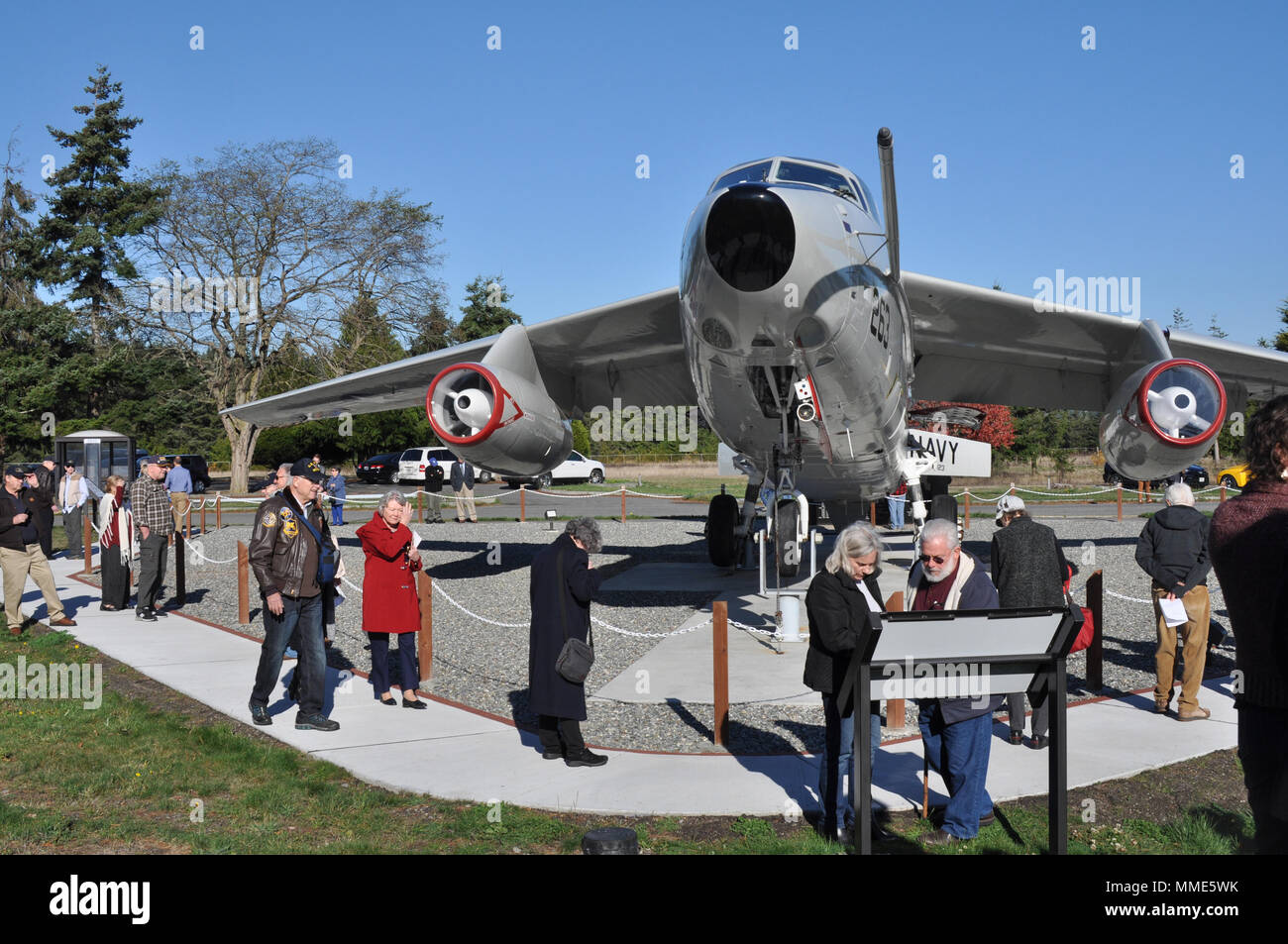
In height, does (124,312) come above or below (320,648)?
above

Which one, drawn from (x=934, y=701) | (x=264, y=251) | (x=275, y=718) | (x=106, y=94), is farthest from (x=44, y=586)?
(x=106, y=94)

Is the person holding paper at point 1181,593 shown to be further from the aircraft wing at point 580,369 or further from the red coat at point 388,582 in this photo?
A: the aircraft wing at point 580,369

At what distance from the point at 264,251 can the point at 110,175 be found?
323 inches

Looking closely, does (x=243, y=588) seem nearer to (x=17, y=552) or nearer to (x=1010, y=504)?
(x=17, y=552)

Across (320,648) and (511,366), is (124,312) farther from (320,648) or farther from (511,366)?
(320,648)

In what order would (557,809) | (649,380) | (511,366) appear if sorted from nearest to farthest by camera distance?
1. (557,809)
2. (511,366)
3. (649,380)

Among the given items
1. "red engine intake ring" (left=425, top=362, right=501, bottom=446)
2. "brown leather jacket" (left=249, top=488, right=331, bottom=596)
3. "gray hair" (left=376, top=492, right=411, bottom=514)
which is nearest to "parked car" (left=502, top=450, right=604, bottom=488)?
"red engine intake ring" (left=425, top=362, right=501, bottom=446)

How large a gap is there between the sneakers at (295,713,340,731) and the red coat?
0.81 meters

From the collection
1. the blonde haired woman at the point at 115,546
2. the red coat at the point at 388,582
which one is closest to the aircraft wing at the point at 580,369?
the blonde haired woman at the point at 115,546

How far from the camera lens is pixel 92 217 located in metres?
38.6

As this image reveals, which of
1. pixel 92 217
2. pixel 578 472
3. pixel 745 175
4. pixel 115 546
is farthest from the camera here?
pixel 578 472

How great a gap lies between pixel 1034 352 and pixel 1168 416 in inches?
155

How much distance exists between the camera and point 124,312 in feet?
121

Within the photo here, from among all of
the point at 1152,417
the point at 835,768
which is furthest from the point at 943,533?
the point at 1152,417
